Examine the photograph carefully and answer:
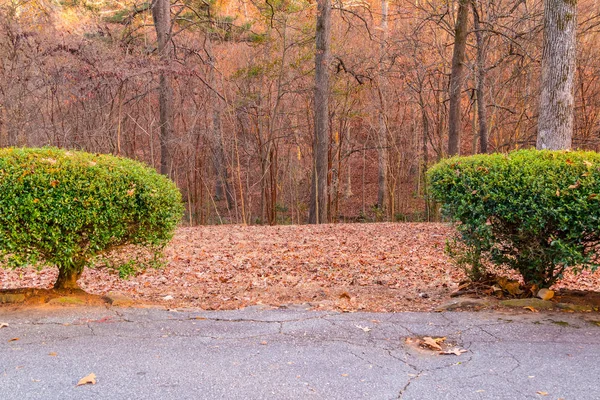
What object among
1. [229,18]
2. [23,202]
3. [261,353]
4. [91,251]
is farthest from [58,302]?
[229,18]

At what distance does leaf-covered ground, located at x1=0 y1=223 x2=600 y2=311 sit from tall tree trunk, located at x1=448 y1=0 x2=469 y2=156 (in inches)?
156

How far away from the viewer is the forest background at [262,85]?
546 inches

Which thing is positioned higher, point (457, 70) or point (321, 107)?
point (457, 70)

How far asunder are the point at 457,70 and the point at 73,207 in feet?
40.8

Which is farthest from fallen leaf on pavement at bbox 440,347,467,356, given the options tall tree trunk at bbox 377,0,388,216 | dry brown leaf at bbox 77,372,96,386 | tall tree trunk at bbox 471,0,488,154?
tall tree trunk at bbox 377,0,388,216

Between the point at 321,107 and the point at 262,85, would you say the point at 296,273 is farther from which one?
the point at 262,85

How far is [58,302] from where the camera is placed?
5.15 m

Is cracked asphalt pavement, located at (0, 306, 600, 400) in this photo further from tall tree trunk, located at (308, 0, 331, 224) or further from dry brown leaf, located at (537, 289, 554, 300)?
tall tree trunk, located at (308, 0, 331, 224)

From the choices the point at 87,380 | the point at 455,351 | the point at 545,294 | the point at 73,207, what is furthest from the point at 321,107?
the point at 87,380

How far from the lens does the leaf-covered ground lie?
20.1 ft

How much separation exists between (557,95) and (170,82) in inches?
517

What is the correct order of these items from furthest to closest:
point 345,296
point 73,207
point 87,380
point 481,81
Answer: point 481,81 < point 345,296 < point 73,207 < point 87,380

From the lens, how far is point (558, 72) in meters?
7.18

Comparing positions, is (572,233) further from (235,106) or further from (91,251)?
(235,106)
